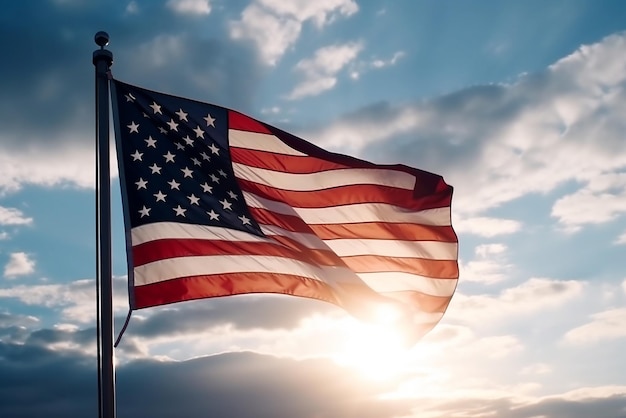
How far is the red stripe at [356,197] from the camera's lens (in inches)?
696

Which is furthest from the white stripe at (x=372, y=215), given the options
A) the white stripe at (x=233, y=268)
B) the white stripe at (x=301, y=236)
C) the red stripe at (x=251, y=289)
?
the red stripe at (x=251, y=289)

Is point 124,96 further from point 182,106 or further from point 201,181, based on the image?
point 201,181

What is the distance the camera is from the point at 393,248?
18.1m

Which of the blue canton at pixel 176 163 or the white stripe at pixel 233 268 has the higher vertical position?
the blue canton at pixel 176 163

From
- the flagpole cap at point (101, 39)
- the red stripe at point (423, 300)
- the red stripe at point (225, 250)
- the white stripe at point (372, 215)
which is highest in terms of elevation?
the flagpole cap at point (101, 39)

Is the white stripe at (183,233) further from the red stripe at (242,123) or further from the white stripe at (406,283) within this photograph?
the white stripe at (406,283)

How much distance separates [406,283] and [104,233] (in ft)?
24.6

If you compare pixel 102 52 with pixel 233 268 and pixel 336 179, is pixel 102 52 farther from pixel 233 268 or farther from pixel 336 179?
pixel 336 179

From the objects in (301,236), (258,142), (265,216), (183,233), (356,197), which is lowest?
(183,233)

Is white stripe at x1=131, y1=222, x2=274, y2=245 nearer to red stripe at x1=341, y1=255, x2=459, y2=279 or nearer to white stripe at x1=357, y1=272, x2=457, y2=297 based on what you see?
red stripe at x1=341, y1=255, x2=459, y2=279

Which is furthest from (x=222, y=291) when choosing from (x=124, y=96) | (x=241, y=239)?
(x=124, y=96)

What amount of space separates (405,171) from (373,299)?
3033 mm

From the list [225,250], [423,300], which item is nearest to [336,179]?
[423,300]

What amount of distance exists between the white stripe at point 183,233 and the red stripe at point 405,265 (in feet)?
8.23
